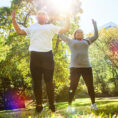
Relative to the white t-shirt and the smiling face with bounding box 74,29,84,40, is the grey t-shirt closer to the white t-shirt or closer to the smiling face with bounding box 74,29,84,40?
the smiling face with bounding box 74,29,84,40

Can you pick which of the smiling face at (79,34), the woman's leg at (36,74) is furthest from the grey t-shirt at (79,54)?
the woman's leg at (36,74)

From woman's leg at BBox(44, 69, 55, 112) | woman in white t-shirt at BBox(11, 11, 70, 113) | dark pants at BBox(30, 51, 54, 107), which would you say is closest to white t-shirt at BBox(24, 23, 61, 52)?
woman in white t-shirt at BBox(11, 11, 70, 113)

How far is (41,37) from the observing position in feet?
13.3

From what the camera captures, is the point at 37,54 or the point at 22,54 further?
the point at 22,54

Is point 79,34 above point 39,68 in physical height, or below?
above

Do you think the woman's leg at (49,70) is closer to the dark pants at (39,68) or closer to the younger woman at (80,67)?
the dark pants at (39,68)

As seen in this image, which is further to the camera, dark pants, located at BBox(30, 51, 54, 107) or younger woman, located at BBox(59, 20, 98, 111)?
younger woman, located at BBox(59, 20, 98, 111)

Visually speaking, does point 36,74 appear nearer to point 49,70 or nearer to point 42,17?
point 49,70

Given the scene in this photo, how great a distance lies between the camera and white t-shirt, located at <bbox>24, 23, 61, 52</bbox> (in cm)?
399

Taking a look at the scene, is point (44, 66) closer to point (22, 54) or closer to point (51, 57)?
point (51, 57)

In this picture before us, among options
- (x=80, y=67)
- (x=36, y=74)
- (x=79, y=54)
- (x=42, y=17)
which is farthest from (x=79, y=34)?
(x=36, y=74)

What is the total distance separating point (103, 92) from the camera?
46438mm

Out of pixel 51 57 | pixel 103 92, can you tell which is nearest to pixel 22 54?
pixel 51 57

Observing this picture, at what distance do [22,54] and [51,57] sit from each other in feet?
35.7
